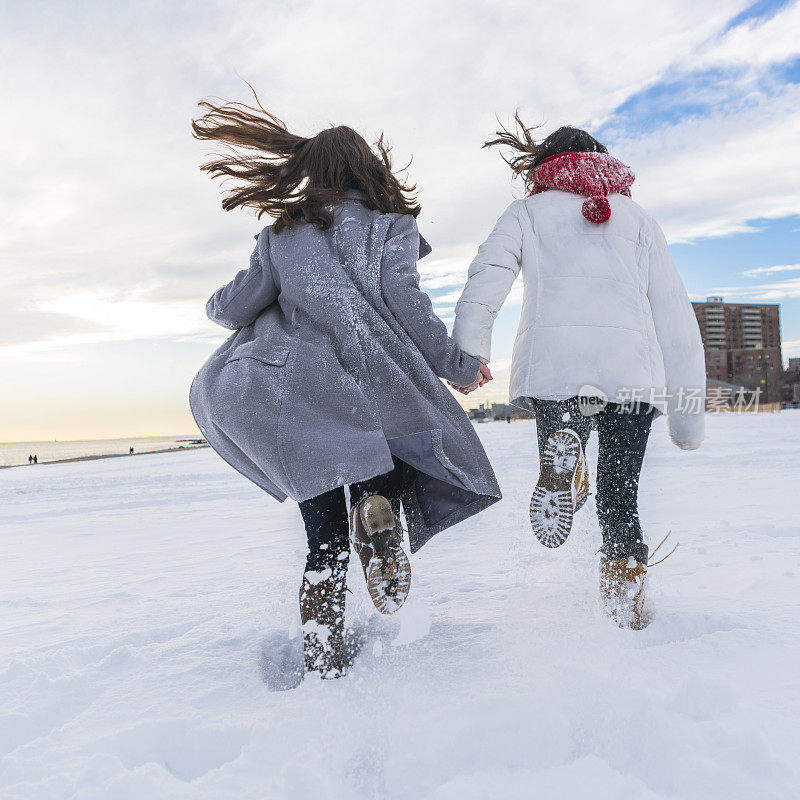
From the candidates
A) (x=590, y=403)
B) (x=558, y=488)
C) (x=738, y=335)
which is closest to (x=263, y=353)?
(x=558, y=488)

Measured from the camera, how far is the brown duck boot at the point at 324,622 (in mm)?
1975

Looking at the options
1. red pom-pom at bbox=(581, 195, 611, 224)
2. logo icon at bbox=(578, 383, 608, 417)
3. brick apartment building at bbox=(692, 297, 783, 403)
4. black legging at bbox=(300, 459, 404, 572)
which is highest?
brick apartment building at bbox=(692, 297, 783, 403)

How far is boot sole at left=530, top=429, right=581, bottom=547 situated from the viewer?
2254 mm

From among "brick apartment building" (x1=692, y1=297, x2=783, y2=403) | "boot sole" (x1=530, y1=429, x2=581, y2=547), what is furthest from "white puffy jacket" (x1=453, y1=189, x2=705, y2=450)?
"brick apartment building" (x1=692, y1=297, x2=783, y2=403)

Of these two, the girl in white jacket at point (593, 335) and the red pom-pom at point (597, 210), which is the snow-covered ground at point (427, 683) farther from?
the red pom-pom at point (597, 210)

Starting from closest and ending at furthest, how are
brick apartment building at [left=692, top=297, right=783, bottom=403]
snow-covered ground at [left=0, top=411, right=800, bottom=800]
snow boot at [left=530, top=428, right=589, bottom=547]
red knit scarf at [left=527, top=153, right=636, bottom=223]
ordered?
snow-covered ground at [left=0, top=411, right=800, bottom=800] < snow boot at [left=530, top=428, right=589, bottom=547] < red knit scarf at [left=527, top=153, right=636, bottom=223] < brick apartment building at [left=692, top=297, right=783, bottom=403]

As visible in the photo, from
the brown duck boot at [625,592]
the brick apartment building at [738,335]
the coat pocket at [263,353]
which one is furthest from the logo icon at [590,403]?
the brick apartment building at [738,335]

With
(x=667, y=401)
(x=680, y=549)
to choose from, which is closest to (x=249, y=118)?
(x=667, y=401)

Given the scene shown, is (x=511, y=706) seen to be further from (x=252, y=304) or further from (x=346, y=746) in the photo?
(x=252, y=304)

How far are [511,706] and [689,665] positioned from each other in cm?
62

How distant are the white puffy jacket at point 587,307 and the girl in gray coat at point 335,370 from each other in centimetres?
24

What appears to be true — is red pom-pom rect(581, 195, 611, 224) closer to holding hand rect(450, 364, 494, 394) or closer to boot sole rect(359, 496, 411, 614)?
holding hand rect(450, 364, 494, 394)

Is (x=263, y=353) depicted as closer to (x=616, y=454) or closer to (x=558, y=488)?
(x=558, y=488)

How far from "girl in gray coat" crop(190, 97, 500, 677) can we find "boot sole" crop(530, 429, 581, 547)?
0.17m
